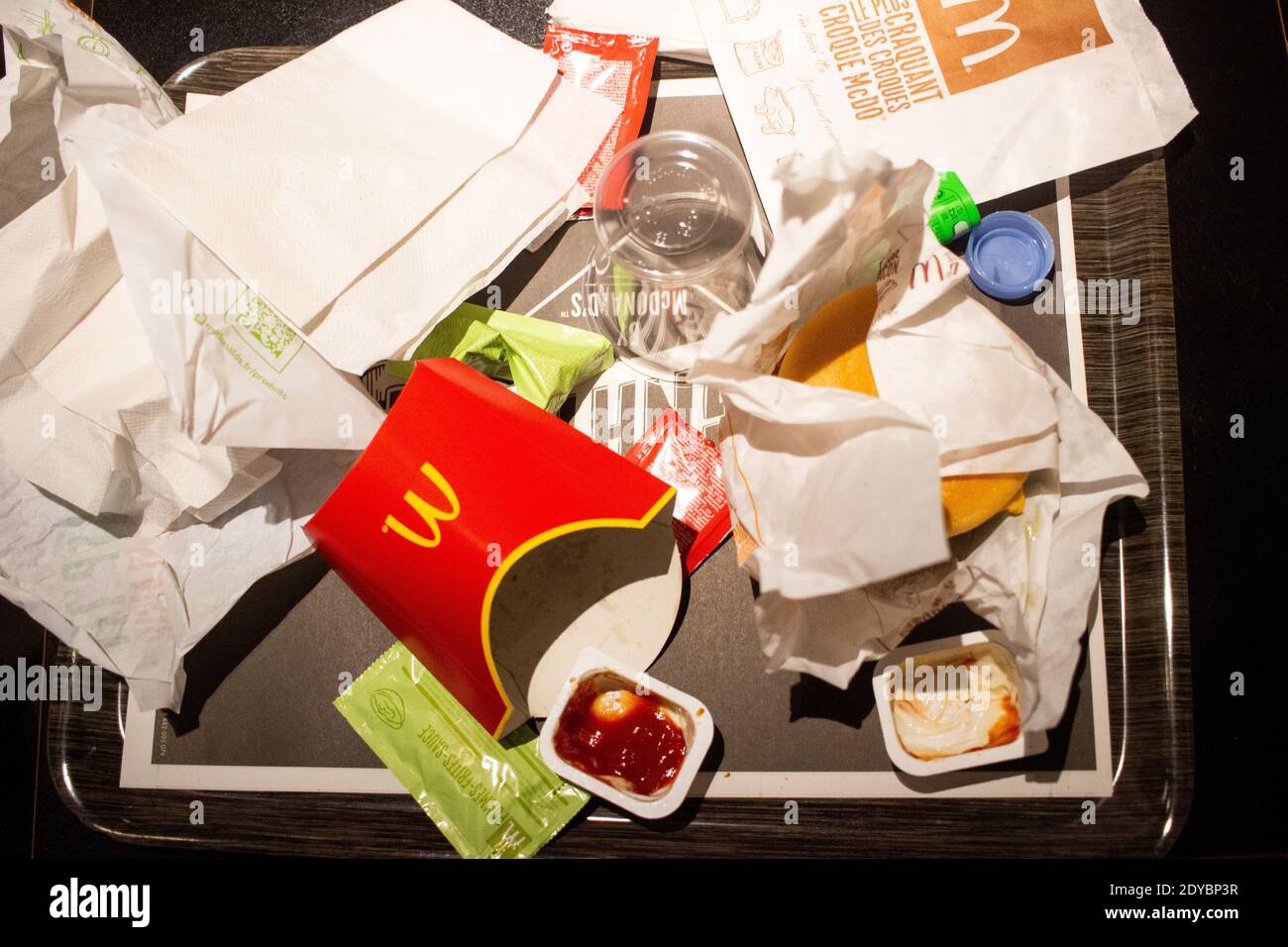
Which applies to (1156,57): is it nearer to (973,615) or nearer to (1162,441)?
(1162,441)

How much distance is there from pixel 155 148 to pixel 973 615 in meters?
0.92

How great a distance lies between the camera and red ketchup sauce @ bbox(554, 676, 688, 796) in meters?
0.75

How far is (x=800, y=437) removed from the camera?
0.64m

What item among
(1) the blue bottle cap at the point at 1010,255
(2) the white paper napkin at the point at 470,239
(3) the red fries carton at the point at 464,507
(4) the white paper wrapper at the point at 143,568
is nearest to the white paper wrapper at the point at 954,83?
(1) the blue bottle cap at the point at 1010,255

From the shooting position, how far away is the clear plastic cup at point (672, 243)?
793mm

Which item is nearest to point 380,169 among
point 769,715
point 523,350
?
point 523,350

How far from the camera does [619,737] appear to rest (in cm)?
76

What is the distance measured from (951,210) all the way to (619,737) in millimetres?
625

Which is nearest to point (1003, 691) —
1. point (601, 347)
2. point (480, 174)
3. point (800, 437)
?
point (800, 437)

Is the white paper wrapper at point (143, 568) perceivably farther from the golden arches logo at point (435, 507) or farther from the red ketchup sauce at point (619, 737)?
the red ketchup sauce at point (619, 737)

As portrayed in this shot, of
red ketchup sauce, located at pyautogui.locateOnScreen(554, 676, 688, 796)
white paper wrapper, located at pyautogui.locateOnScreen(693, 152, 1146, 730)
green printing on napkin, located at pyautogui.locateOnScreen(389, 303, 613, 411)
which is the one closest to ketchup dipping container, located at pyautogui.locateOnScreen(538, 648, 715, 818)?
red ketchup sauce, located at pyautogui.locateOnScreen(554, 676, 688, 796)

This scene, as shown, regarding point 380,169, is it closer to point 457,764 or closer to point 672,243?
point 672,243

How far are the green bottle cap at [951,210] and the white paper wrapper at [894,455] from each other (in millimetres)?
135

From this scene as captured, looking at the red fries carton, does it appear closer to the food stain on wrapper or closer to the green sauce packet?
the green sauce packet
